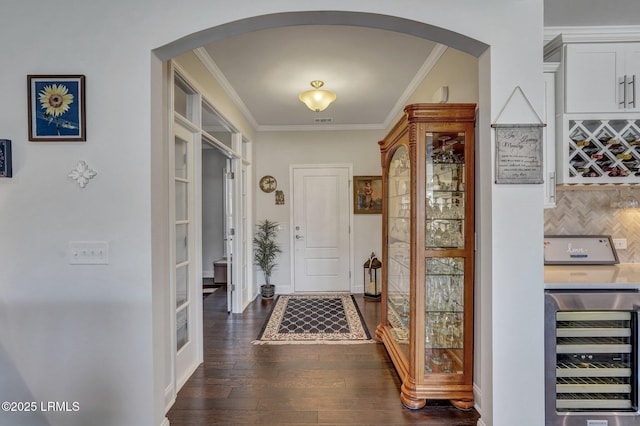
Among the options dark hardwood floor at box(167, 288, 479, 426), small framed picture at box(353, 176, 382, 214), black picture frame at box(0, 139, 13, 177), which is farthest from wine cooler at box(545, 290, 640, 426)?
small framed picture at box(353, 176, 382, 214)

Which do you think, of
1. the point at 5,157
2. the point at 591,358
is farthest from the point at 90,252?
the point at 591,358

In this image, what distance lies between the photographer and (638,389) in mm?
1774

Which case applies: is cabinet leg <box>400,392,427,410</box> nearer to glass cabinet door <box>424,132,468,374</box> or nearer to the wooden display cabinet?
the wooden display cabinet

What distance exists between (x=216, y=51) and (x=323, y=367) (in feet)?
9.41

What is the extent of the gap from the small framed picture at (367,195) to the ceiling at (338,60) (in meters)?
1.14

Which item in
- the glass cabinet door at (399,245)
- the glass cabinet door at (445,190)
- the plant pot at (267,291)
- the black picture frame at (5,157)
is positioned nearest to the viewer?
the black picture frame at (5,157)

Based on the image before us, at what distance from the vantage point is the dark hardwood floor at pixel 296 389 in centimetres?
200

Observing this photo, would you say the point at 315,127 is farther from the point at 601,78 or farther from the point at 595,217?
the point at 595,217

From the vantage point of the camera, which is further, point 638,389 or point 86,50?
point 638,389

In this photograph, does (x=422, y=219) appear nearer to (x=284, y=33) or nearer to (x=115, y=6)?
(x=284, y=33)

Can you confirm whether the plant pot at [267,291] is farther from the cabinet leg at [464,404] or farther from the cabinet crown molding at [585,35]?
the cabinet crown molding at [585,35]

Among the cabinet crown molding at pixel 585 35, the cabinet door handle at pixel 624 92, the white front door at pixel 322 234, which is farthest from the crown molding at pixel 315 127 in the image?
the cabinet door handle at pixel 624 92

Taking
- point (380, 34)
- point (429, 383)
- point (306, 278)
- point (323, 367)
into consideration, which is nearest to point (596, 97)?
point (380, 34)

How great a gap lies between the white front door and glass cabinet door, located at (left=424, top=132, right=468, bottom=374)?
280cm
